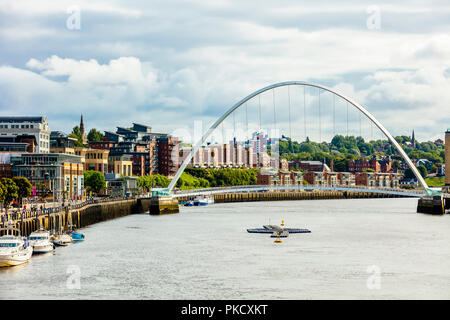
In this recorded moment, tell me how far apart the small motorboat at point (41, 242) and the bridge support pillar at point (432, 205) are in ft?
187

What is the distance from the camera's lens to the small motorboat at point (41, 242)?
48.0 meters

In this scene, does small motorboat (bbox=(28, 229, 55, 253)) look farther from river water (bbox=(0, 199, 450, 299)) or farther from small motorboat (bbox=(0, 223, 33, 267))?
small motorboat (bbox=(0, 223, 33, 267))

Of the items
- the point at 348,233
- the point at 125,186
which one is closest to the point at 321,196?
the point at 125,186

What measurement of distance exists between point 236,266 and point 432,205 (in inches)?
2176

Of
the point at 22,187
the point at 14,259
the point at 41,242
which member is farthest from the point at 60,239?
the point at 22,187

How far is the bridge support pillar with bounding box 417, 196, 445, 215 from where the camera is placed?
93.2 meters

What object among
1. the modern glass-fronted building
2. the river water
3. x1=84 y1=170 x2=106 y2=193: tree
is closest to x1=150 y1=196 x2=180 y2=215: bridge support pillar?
the modern glass-fronted building

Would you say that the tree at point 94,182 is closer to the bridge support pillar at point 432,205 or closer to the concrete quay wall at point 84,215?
the concrete quay wall at point 84,215

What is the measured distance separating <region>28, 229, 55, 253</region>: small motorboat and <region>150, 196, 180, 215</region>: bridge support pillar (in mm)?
45190

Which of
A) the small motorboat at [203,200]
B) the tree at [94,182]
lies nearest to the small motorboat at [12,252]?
the tree at [94,182]

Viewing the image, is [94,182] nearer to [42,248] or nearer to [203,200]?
[203,200]

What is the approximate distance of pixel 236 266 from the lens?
45.0 metres
